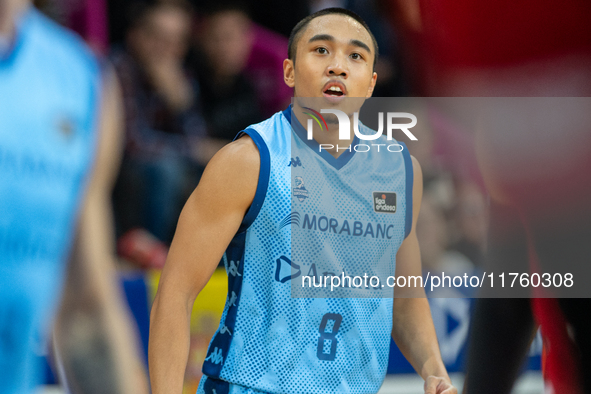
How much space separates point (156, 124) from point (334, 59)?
116 inches

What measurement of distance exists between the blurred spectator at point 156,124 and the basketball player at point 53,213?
2.27m

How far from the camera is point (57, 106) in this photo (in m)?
2.17

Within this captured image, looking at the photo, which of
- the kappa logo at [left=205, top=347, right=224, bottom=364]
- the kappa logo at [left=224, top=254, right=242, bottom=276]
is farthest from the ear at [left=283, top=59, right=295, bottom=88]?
the kappa logo at [left=205, top=347, right=224, bottom=364]

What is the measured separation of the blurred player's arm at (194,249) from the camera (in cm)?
185

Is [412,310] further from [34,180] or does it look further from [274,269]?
[34,180]

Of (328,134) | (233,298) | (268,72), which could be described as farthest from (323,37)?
(268,72)

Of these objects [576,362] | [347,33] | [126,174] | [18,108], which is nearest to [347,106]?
[347,33]

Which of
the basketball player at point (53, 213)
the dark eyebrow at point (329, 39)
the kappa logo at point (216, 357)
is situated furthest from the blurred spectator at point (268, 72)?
the kappa logo at point (216, 357)

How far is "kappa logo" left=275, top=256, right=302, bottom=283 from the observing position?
194 cm

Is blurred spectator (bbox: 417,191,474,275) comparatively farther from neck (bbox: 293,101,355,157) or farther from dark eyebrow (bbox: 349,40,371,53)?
dark eyebrow (bbox: 349,40,371,53)

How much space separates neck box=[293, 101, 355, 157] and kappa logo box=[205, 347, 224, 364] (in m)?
0.69

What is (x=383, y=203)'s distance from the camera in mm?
2104

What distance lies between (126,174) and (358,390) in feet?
9.81

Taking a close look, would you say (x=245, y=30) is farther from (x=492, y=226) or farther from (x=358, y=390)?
(x=358, y=390)
